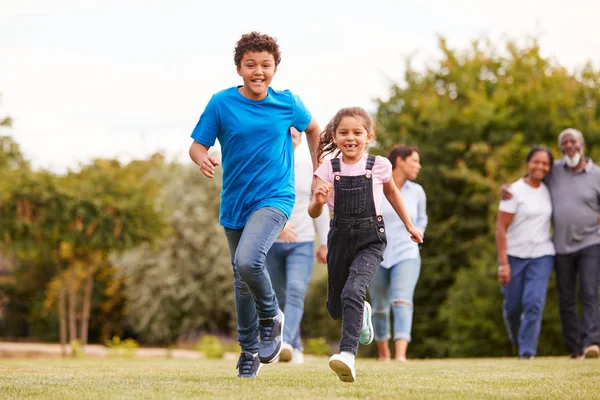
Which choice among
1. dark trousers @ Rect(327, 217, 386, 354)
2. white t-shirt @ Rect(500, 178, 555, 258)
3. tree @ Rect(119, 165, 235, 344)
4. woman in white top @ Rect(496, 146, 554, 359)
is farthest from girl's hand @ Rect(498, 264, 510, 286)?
tree @ Rect(119, 165, 235, 344)

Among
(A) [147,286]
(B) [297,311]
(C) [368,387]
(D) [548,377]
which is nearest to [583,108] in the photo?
(B) [297,311]

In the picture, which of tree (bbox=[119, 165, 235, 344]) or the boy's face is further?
tree (bbox=[119, 165, 235, 344])

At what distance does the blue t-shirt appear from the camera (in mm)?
5453

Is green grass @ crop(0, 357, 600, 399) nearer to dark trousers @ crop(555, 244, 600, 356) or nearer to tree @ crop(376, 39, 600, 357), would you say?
dark trousers @ crop(555, 244, 600, 356)

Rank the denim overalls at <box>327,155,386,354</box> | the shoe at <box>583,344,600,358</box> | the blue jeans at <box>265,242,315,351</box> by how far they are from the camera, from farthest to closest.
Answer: the shoe at <box>583,344,600,358</box> → the blue jeans at <box>265,242,315,351</box> → the denim overalls at <box>327,155,386,354</box>

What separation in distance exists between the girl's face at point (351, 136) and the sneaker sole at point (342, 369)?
145 centimetres

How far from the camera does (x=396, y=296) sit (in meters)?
8.65

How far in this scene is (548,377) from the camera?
591 centimetres

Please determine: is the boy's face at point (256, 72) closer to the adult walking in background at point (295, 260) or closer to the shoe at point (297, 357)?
the adult walking in background at point (295, 260)

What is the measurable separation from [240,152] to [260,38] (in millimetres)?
772

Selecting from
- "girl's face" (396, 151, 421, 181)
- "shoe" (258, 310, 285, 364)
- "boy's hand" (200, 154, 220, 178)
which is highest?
"girl's face" (396, 151, 421, 181)

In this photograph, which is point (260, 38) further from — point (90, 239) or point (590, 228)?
point (90, 239)

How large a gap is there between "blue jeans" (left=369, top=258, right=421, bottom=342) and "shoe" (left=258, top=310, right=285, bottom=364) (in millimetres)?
3094

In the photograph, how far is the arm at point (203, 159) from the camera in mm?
5180
